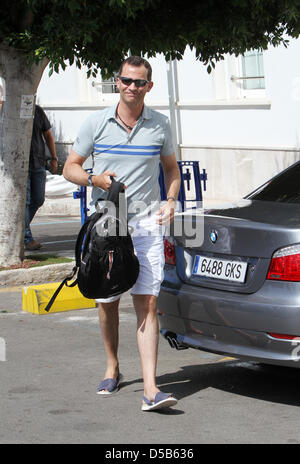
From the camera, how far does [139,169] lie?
555 cm

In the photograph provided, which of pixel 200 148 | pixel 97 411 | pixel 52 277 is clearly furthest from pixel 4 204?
pixel 200 148

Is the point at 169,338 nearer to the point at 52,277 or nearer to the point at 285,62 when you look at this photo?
the point at 52,277

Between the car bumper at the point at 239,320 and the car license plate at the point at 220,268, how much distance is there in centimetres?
9

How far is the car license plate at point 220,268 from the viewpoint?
5441 millimetres

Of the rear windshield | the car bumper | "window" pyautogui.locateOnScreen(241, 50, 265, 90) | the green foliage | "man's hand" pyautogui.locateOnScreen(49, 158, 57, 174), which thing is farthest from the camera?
"window" pyautogui.locateOnScreen(241, 50, 265, 90)

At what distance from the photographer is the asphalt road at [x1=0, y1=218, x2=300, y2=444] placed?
4973 mm

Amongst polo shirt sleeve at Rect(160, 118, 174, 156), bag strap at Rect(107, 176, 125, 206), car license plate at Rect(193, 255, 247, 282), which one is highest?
polo shirt sleeve at Rect(160, 118, 174, 156)

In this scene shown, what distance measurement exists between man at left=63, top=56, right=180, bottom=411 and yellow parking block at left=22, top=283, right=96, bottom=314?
282 centimetres

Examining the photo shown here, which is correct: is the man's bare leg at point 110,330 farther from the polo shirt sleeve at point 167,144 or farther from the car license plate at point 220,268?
the polo shirt sleeve at point 167,144

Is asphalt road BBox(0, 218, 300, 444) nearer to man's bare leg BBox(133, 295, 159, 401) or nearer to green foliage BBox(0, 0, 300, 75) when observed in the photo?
man's bare leg BBox(133, 295, 159, 401)

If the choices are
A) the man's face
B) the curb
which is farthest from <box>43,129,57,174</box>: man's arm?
the man's face

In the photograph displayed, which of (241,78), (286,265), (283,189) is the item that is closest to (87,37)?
(283,189)

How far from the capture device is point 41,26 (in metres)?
9.23

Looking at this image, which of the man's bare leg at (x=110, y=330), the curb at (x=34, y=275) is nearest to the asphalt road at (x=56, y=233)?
the curb at (x=34, y=275)
